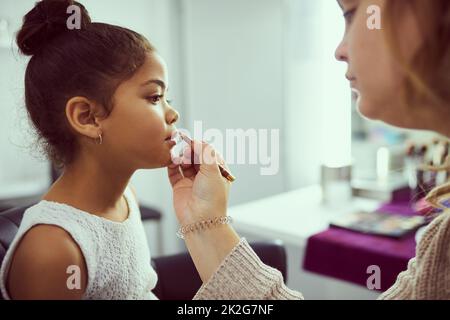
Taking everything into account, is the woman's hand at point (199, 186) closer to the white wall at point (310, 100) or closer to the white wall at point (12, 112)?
the white wall at point (12, 112)

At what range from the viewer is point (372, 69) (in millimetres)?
503

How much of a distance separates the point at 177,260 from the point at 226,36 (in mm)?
946

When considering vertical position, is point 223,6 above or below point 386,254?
above

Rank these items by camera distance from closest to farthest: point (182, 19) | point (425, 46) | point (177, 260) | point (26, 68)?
point (425, 46) < point (26, 68) < point (177, 260) < point (182, 19)

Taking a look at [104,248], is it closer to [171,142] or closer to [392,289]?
[171,142]

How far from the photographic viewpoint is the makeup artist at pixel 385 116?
0.44m

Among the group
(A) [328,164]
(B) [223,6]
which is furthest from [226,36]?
(A) [328,164]

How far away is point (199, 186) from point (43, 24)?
0.99 feet

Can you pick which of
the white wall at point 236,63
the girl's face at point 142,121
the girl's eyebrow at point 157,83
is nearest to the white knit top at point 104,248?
the girl's face at point 142,121

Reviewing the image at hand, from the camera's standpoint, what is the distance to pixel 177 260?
998 mm

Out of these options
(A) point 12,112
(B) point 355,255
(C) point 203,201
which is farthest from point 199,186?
(B) point 355,255

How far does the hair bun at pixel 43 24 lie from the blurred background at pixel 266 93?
846 millimetres
